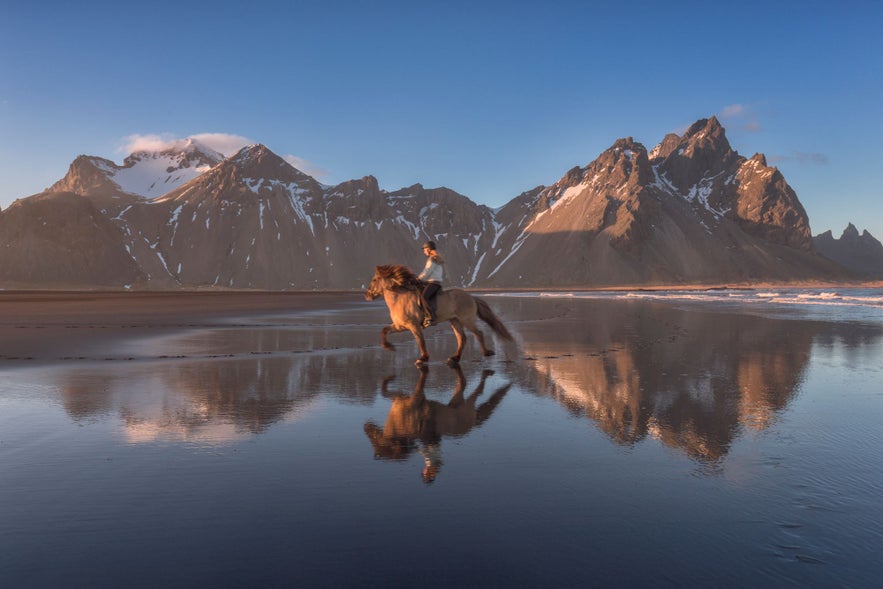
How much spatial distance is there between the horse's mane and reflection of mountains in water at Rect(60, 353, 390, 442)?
77.6 inches

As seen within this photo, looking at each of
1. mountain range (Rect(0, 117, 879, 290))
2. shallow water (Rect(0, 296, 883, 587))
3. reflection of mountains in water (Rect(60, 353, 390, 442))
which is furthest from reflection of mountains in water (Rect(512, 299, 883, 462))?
mountain range (Rect(0, 117, 879, 290))

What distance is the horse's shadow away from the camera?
5949mm

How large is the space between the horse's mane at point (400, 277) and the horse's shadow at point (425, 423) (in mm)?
3212

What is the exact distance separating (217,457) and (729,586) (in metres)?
4.70

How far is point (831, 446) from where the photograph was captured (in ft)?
20.0

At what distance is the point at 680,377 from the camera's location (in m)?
10.7

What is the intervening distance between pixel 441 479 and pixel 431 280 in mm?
8354

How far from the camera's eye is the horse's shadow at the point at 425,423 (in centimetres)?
595

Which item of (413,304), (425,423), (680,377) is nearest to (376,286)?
(413,304)

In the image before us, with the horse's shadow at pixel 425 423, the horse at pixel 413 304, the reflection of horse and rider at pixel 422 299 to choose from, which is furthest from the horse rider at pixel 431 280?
the horse's shadow at pixel 425 423

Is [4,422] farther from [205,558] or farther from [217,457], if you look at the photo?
[205,558]

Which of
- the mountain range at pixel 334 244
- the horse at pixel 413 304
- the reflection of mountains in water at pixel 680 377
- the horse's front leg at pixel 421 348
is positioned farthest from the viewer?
the mountain range at pixel 334 244

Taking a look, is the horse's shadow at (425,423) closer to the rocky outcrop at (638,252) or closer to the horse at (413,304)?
the horse at (413,304)

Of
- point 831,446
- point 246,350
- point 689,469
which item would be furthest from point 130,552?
point 246,350
